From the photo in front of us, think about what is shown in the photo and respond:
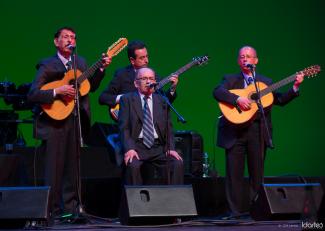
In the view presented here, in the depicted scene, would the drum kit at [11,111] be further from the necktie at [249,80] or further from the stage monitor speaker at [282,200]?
the stage monitor speaker at [282,200]

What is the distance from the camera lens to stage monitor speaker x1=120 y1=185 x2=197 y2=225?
5.03 meters

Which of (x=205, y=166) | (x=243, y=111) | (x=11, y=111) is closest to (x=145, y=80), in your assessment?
(x=243, y=111)

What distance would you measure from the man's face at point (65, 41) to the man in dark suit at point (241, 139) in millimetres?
1456

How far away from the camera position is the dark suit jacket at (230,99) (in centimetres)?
630

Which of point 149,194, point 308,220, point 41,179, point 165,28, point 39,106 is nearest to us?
point 308,220

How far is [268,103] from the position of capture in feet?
20.8

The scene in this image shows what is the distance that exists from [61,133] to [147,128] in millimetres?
793

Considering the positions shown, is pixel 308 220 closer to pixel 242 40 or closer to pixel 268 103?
pixel 268 103

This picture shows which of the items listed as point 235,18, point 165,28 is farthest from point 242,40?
point 165,28

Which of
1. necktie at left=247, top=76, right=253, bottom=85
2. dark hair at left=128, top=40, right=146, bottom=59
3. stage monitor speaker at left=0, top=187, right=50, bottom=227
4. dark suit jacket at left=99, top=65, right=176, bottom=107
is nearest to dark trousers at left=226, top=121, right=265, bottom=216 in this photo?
necktie at left=247, top=76, right=253, bottom=85

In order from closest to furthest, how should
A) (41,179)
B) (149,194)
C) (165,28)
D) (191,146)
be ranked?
(149,194)
(41,179)
(191,146)
(165,28)

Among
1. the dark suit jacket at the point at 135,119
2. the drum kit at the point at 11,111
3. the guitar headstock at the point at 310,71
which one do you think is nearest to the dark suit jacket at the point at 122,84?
the dark suit jacket at the point at 135,119

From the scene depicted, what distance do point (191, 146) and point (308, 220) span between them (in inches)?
171

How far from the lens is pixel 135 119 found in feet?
19.5
